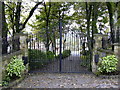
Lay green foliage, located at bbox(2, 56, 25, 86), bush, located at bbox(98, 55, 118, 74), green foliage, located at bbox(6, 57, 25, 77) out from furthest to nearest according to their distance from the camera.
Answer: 1. bush, located at bbox(98, 55, 118, 74)
2. green foliage, located at bbox(6, 57, 25, 77)
3. green foliage, located at bbox(2, 56, 25, 86)

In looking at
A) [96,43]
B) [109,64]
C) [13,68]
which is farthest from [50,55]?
[109,64]

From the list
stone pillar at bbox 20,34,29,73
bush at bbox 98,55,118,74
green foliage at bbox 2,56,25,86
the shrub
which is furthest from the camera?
the shrub

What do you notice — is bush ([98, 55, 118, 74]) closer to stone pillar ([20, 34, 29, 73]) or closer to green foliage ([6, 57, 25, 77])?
green foliage ([6, 57, 25, 77])

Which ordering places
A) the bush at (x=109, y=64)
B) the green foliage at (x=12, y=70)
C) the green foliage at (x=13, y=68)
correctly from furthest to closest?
the bush at (x=109, y=64), the green foliage at (x=13, y=68), the green foliage at (x=12, y=70)

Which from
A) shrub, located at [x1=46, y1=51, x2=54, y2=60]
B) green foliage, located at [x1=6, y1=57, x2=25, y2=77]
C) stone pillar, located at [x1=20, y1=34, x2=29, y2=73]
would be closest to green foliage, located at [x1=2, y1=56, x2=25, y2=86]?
green foliage, located at [x1=6, y1=57, x2=25, y2=77]

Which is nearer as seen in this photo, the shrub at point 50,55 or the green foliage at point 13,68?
the green foliage at point 13,68

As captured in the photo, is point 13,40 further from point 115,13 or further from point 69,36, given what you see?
point 115,13

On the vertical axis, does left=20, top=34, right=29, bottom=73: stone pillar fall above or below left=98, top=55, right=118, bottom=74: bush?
above

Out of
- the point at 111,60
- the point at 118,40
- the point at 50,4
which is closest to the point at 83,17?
the point at 50,4

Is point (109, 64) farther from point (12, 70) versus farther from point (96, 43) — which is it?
point (12, 70)

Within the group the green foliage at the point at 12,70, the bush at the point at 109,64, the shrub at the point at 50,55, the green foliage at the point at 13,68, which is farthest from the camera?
the shrub at the point at 50,55

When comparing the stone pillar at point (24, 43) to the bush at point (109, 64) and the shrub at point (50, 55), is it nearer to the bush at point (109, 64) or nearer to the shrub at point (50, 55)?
the shrub at point (50, 55)

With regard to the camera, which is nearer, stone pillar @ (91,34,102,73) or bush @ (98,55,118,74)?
bush @ (98,55,118,74)

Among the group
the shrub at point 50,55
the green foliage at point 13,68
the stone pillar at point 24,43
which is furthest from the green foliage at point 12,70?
the shrub at point 50,55
